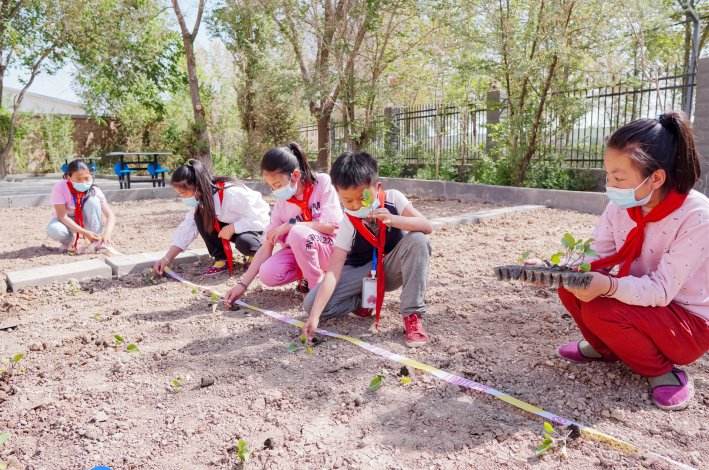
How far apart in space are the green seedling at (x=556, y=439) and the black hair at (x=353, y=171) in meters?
1.31

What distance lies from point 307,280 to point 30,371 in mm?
1557

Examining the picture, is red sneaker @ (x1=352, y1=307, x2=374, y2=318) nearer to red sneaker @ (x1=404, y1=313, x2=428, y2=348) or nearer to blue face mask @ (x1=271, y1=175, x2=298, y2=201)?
red sneaker @ (x1=404, y1=313, x2=428, y2=348)

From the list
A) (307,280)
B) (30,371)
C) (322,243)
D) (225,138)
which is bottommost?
(30,371)

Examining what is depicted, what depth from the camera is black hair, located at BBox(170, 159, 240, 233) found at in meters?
3.84

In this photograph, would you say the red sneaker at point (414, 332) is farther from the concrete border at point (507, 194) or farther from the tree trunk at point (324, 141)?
the tree trunk at point (324, 141)

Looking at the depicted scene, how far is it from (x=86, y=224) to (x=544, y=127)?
258 inches

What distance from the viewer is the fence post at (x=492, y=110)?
30.7 ft

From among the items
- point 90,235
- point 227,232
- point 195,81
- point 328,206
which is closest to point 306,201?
point 328,206

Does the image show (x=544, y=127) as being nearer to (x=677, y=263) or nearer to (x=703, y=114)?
(x=703, y=114)

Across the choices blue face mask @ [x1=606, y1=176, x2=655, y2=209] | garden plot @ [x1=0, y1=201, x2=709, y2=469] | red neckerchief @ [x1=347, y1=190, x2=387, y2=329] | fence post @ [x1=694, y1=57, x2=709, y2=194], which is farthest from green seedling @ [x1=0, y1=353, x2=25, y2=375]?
fence post @ [x1=694, y1=57, x2=709, y2=194]

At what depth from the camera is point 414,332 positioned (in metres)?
2.65

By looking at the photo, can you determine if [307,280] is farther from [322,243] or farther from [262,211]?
[262,211]

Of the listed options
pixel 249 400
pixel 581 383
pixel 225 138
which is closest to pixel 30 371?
pixel 249 400

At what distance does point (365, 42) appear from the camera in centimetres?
1024
